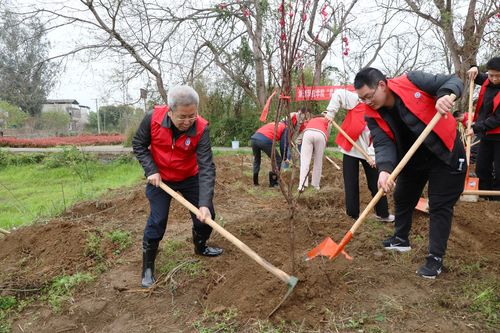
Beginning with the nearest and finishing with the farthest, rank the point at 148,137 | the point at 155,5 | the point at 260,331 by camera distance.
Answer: the point at 260,331 → the point at 148,137 → the point at 155,5

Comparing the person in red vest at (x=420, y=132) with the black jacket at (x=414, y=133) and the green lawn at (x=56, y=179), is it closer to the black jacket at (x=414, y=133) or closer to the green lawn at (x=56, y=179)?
the black jacket at (x=414, y=133)

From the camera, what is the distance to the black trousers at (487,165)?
13.7 feet

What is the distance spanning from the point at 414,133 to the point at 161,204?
2.18 m

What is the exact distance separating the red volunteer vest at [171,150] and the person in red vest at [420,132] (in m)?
1.44

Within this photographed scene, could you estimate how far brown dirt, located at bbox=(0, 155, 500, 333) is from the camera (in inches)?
85.6

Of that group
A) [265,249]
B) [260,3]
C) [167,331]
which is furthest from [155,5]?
[167,331]

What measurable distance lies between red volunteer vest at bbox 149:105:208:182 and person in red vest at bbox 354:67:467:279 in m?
1.44

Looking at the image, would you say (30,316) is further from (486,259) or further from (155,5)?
(155,5)

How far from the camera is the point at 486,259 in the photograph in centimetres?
283

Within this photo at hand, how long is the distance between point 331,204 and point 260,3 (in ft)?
26.5

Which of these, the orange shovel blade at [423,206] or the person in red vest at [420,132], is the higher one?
the person in red vest at [420,132]

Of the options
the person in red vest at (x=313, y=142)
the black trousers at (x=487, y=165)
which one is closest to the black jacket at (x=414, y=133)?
the black trousers at (x=487, y=165)

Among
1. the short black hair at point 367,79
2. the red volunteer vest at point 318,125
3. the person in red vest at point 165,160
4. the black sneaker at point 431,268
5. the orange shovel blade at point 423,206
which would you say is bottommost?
the black sneaker at point 431,268

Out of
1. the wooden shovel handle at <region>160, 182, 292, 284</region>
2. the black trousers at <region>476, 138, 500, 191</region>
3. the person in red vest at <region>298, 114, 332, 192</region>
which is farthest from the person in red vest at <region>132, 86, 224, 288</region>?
the black trousers at <region>476, 138, 500, 191</region>
